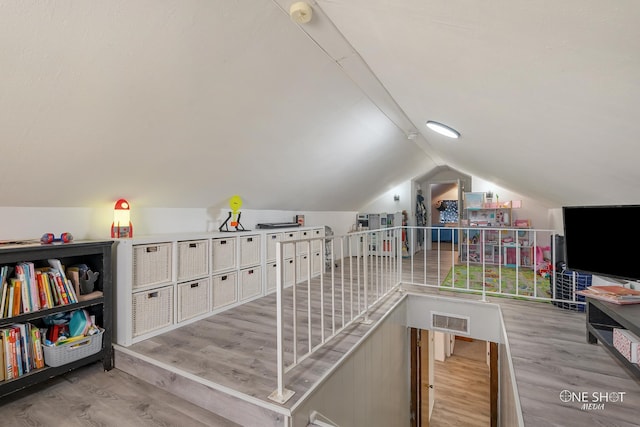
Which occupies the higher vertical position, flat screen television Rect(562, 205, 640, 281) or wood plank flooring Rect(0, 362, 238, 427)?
flat screen television Rect(562, 205, 640, 281)

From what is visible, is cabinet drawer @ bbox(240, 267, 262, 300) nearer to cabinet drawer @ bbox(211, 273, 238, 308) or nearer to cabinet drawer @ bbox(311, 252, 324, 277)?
cabinet drawer @ bbox(211, 273, 238, 308)

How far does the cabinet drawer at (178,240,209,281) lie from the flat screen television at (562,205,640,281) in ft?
11.1

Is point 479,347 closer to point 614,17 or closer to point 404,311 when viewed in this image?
point 404,311

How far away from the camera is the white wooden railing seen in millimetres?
1948

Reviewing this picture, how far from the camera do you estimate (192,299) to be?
288cm

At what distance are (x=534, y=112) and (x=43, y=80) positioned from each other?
2644 millimetres

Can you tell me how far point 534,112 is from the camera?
1.58m

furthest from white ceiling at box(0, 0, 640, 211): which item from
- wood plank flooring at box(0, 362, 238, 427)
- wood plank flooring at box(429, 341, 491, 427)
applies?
wood plank flooring at box(429, 341, 491, 427)

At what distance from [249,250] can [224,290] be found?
0.58 metres

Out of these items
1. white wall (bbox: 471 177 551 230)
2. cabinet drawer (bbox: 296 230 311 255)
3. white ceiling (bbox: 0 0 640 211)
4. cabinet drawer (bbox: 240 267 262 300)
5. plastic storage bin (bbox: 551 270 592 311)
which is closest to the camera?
white ceiling (bbox: 0 0 640 211)

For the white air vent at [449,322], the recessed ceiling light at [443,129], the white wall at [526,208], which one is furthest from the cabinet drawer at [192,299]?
the white wall at [526,208]

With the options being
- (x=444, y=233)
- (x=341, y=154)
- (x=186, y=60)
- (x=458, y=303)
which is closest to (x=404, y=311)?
(x=458, y=303)

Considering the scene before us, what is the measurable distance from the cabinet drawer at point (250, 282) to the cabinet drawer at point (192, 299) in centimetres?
50

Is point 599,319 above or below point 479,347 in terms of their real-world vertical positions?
above
